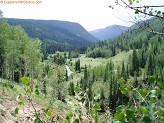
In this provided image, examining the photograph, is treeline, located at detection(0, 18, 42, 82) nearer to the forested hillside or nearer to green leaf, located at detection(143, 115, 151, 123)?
the forested hillside

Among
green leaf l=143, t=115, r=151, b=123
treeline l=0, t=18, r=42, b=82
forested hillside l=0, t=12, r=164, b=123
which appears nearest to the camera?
green leaf l=143, t=115, r=151, b=123

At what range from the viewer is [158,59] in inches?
5581

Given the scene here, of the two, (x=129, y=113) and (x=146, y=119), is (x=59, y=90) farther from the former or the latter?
(x=146, y=119)

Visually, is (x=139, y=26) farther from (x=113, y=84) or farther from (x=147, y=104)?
(x=113, y=84)

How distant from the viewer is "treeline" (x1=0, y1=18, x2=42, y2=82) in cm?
4156

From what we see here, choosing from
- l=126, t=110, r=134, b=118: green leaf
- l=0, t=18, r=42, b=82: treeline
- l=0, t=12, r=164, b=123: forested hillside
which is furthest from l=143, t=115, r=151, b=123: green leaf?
l=0, t=18, r=42, b=82: treeline

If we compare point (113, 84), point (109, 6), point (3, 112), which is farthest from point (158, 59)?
point (109, 6)

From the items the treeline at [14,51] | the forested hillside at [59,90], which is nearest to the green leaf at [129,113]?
the forested hillside at [59,90]

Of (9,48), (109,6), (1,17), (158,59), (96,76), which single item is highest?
(1,17)

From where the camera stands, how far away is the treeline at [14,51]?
41.6 meters

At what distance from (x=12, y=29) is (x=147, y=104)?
50613 millimetres

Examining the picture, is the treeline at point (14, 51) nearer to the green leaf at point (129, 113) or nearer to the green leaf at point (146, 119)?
the green leaf at point (129, 113)

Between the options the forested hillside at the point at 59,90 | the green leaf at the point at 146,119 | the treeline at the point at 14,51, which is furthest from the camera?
the treeline at the point at 14,51

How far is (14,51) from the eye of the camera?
140 feet
